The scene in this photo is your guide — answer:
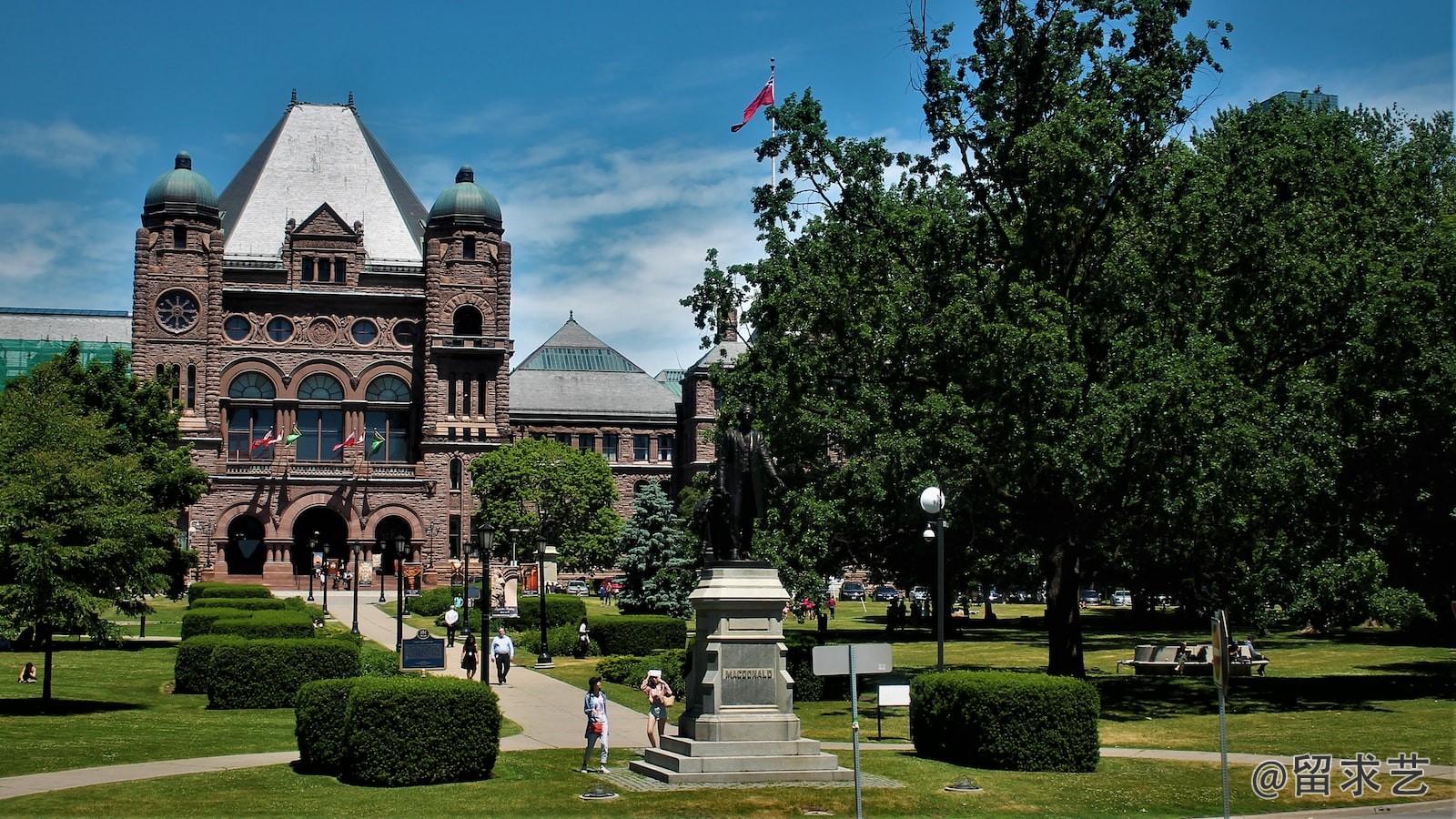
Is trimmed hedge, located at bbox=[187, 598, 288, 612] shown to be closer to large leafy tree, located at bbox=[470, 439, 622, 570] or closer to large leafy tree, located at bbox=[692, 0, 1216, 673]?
large leafy tree, located at bbox=[692, 0, 1216, 673]

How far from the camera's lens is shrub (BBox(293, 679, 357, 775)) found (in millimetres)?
20562

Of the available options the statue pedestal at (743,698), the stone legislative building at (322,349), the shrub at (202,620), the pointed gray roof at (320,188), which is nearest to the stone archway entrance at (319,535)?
the stone legislative building at (322,349)

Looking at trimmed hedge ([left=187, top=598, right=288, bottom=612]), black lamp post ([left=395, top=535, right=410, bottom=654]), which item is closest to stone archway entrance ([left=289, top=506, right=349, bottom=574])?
black lamp post ([left=395, top=535, right=410, bottom=654])

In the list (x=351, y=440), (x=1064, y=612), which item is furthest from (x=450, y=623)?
(x=351, y=440)

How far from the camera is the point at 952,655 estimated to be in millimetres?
44344

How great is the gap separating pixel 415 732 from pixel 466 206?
260 ft

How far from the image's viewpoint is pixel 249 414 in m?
94.0

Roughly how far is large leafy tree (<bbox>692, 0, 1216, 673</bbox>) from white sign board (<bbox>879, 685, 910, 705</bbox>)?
14.4 ft

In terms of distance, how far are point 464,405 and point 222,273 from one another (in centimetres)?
1746

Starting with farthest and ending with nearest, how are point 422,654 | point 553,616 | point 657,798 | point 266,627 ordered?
1. point 553,616
2. point 266,627
3. point 422,654
4. point 657,798

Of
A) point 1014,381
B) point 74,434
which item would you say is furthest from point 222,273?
point 1014,381

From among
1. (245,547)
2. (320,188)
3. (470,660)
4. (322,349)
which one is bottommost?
(470,660)

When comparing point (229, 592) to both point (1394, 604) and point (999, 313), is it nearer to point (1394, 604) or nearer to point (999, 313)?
point (999, 313)

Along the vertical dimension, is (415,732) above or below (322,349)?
below
